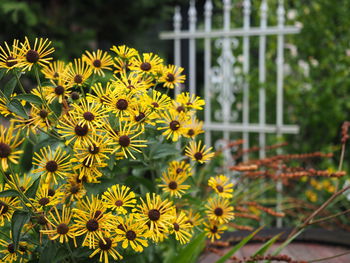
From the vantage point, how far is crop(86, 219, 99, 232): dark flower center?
79cm

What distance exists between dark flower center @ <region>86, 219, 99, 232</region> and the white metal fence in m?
2.40

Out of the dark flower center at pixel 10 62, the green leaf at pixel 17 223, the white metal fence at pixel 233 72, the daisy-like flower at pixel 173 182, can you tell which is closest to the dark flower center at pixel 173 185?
the daisy-like flower at pixel 173 182

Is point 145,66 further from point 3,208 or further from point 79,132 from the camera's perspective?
point 3,208

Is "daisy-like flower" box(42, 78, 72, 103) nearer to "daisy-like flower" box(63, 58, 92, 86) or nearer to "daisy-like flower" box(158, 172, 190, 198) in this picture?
"daisy-like flower" box(63, 58, 92, 86)

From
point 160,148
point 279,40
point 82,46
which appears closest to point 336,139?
point 279,40

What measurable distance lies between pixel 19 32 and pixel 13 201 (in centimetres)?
276

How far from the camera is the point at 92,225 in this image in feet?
2.59

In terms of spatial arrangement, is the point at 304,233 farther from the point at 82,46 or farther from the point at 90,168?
the point at 82,46

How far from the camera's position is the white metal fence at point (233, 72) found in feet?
10.1

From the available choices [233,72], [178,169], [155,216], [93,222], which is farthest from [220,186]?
[233,72]

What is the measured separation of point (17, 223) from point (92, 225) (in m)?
0.15

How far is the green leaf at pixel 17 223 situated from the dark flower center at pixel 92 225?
0.40ft

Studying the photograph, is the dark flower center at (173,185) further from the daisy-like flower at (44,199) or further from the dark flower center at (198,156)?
the daisy-like flower at (44,199)

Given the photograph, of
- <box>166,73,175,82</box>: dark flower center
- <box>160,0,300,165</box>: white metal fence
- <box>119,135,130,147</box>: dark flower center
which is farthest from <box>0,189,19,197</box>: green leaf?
<box>160,0,300,165</box>: white metal fence
